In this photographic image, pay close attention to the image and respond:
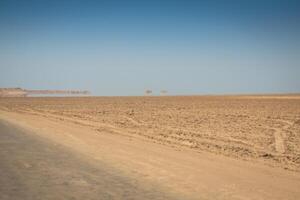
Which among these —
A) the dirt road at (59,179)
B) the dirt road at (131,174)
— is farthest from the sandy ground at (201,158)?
the dirt road at (59,179)

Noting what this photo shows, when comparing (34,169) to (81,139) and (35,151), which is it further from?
(81,139)

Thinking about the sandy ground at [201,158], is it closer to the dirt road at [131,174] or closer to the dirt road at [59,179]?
the dirt road at [131,174]

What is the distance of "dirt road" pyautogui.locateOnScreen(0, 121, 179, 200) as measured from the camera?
6.07m

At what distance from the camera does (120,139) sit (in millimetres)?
13094

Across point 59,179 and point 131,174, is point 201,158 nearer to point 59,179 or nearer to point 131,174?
point 131,174

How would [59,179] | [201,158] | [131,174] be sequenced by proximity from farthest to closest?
[201,158], [131,174], [59,179]

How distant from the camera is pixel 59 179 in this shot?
705cm

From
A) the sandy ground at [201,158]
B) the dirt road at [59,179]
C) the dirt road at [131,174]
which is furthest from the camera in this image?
the sandy ground at [201,158]

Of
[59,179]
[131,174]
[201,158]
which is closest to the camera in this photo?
[59,179]

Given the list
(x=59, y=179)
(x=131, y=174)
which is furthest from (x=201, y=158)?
(x=59, y=179)

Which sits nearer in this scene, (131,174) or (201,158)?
(131,174)

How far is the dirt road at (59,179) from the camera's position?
607cm

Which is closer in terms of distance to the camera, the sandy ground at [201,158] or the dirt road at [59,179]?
the dirt road at [59,179]

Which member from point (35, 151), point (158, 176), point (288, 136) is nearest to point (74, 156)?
point (35, 151)
